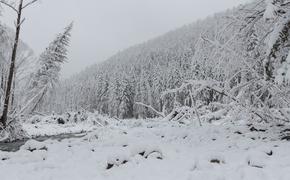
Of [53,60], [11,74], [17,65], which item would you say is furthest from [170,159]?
[53,60]

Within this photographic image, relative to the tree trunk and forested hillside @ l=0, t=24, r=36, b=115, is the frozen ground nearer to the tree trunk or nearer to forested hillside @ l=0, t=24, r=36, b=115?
the tree trunk

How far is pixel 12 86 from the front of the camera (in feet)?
45.5

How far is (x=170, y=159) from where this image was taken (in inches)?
280

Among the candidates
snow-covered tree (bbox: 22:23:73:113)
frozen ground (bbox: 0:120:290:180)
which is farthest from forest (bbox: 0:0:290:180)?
snow-covered tree (bbox: 22:23:73:113)

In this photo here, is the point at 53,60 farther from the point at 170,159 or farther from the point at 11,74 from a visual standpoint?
the point at 170,159

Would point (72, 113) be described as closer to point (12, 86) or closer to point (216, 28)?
point (12, 86)

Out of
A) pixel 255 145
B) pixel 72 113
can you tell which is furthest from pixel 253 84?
pixel 72 113

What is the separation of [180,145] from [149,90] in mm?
68573

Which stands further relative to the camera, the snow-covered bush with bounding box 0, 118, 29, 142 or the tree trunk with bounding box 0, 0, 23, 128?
the snow-covered bush with bounding box 0, 118, 29, 142

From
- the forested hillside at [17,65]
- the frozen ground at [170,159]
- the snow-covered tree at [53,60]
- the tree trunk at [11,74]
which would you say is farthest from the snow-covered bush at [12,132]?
the snow-covered tree at [53,60]

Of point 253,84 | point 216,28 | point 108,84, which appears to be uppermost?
point 108,84

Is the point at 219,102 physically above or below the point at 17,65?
below

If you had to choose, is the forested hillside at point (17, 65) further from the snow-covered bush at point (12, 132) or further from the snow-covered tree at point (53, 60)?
the snow-covered tree at point (53, 60)

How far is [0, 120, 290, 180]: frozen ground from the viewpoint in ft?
19.5
